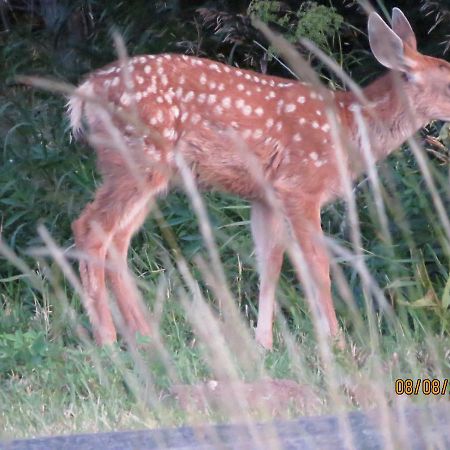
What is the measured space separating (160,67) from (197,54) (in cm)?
215

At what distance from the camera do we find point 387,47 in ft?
21.3

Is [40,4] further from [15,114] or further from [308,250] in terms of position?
[308,250]

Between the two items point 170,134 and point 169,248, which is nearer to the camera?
point 170,134

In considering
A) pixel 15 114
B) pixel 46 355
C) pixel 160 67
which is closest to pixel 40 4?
pixel 15 114

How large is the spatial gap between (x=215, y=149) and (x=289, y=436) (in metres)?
3.22

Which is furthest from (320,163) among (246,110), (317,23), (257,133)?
(317,23)

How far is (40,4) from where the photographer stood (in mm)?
9719

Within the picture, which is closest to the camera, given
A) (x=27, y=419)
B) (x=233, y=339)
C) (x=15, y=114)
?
(x=233, y=339)

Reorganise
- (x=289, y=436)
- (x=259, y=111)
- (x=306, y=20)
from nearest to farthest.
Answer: (x=289, y=436) → (x=259, y=111) → (x=306, y=20)

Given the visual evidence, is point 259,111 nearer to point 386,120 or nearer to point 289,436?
point 386,120
